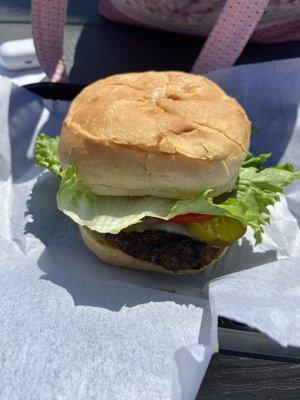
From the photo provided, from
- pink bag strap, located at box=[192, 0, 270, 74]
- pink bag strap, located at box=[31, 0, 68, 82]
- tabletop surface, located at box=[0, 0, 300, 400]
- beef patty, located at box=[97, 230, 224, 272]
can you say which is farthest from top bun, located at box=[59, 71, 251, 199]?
tabletop surface, located at box=[0, 0, 300, 400]

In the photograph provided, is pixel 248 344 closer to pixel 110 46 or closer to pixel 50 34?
pixel 50 34

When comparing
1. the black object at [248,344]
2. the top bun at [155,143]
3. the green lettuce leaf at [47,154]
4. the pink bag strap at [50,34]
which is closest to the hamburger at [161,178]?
the top bun at [155,143]

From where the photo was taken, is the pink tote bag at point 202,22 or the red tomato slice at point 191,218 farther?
the pink tote bag at point 202,22

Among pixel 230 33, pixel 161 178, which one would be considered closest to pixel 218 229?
pixel 161 178

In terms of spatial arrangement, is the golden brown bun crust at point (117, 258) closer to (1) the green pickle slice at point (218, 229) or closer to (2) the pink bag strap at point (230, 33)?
(1) the green pickle slice at point (218, 229)

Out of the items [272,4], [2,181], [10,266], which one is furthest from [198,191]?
[272,4]

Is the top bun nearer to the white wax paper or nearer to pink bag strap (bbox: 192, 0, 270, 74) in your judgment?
the white wax paper

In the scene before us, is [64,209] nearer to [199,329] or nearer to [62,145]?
[62,145]
